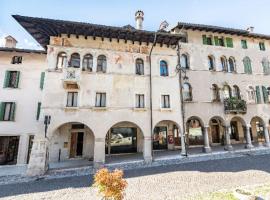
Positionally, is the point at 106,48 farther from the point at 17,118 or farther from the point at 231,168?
the point at 231,168

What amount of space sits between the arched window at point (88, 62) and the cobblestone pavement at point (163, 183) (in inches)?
333

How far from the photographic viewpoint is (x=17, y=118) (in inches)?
640

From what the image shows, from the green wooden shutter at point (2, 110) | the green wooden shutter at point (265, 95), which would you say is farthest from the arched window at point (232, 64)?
the green wooden shutter at point (2, 110)

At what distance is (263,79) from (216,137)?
8.84 metres

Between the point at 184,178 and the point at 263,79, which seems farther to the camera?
the point at 263,79

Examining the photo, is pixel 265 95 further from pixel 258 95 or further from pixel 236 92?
pixel 236 92

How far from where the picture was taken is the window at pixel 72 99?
14.0m

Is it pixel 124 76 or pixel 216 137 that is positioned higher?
pixel 124 76

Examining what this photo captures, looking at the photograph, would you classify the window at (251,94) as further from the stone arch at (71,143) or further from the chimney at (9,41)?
the chimney at (9,41)

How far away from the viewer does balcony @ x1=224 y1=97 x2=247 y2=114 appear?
18.2 metres

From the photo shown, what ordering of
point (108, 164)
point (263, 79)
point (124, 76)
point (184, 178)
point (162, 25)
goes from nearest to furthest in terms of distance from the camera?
point (184, 178) → point (108, 164) → point (124, 76) → point (162, 25) → point (263, 79)

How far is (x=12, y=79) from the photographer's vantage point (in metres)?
16.9

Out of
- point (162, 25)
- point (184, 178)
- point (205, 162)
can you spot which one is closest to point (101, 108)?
point (184, 178)

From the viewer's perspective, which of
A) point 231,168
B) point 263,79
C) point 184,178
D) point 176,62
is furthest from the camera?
point 263,79
